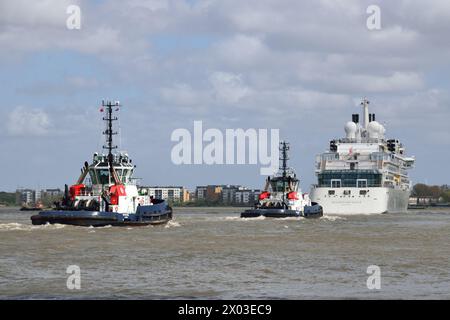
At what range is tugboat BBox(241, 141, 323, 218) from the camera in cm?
9638

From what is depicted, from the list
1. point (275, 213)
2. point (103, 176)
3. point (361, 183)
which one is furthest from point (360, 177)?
point (103, 176)

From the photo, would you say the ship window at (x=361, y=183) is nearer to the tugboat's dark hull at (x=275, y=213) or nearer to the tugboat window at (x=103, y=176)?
the tugboat's dark hull at (x=275, y=213)

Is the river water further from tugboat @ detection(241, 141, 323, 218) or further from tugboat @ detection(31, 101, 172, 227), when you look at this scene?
tugboat @ detection(241, 141, 323, 218)

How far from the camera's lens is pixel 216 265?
125ft

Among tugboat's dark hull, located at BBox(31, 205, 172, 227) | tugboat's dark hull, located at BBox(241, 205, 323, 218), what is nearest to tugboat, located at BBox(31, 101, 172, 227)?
tugboat's dark hull, located at BBox(31, 205, 172, 227)

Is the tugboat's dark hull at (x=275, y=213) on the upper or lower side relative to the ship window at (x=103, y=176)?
lower

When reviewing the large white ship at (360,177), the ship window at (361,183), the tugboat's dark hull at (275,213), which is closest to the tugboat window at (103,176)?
the tugboat's dark hull at (275,213)

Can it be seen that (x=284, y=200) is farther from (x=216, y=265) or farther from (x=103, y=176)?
(x=216, y=265)

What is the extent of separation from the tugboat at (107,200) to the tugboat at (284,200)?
25.4 metres

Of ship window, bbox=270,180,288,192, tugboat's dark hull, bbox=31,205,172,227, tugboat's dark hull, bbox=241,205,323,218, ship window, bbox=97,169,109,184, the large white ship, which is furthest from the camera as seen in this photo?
the large white ship

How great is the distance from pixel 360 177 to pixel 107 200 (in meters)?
78.0

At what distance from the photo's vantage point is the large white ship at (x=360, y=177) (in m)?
134

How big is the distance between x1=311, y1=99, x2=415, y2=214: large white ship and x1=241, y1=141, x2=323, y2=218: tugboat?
28021 millimetres
